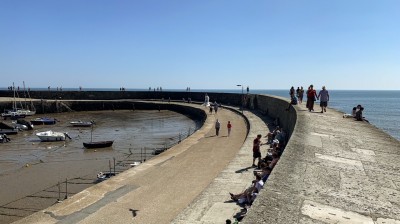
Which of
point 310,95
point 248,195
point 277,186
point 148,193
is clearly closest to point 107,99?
point 310,95

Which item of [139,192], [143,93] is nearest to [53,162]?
[139,192]

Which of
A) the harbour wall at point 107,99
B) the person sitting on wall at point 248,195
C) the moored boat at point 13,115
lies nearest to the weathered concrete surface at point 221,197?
the person sitting on wall at point 248,195

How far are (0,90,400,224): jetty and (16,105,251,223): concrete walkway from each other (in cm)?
3

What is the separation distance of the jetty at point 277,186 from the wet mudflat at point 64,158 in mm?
3040

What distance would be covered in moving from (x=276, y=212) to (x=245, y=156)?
958cm

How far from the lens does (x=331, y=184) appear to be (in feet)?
20.1

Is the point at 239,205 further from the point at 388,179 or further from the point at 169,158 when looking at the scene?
the point at 169,158

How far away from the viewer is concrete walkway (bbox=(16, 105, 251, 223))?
981cm

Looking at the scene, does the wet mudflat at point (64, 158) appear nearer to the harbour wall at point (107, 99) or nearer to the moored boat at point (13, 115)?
the moored boat at point (13, 115)

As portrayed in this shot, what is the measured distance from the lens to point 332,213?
4945 mm

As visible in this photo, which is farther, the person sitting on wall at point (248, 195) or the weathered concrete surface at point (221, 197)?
the person sitting on wall at point (248, 195)

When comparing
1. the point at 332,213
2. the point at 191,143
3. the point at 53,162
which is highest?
the point at 332,213

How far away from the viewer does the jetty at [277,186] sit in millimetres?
5066

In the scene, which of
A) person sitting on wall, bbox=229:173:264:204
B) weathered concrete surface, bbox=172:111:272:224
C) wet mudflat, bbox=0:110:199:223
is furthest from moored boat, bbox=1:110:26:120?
person sitting on wall, bbox=229:173:264:204
